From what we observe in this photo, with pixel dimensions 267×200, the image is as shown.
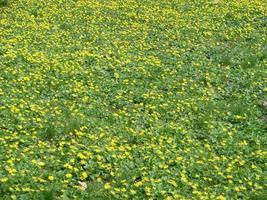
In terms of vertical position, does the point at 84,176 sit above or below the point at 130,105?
below

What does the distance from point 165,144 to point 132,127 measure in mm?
865

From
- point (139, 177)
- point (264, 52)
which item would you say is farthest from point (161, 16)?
point (139, 177)

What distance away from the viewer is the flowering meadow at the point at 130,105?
7277 mm

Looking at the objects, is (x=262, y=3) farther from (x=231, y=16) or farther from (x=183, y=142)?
(x=183, y=142)

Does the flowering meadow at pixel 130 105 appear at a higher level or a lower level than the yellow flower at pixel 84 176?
higher

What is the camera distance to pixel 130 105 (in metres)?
9.83

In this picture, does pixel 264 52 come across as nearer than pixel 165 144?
No

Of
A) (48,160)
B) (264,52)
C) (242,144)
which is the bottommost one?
Answer: (48,160)

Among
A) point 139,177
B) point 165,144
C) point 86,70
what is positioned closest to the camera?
point 139,177

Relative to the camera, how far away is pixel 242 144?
28.1 feet

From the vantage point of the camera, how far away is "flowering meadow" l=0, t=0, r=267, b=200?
728 cm

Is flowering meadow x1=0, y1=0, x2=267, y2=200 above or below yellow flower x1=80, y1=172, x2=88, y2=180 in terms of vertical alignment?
above

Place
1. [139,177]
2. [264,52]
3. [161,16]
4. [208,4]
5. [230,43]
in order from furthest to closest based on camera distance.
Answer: [208,4]
[161,16]
[230,43]
[264,52]
[139,177]

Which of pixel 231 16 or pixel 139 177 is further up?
pixel 231 16
